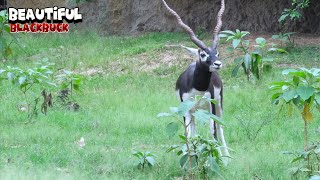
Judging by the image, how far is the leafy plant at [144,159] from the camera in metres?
7.70

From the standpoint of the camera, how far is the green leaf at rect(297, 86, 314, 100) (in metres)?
6.65

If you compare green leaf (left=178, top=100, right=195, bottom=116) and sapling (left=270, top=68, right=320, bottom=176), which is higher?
sapling (left=270, top=68, right=320, bottom=176)

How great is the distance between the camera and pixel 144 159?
7711 millimetres

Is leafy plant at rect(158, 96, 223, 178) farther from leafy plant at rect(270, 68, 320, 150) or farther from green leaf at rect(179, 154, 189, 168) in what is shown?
leafy plant at rect(270, 68, 320, 150)

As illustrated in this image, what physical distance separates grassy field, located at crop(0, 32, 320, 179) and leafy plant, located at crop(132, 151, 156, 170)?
0.09 meters

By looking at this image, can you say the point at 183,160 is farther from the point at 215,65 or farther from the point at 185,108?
the point at 215,65

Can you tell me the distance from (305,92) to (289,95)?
17cm

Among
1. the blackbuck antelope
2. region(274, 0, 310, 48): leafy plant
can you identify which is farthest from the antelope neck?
region(274, 0, 310, 48): leafy plant

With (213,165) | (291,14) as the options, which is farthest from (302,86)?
(291,14)

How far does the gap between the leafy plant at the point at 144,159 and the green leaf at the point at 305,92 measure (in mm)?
1907

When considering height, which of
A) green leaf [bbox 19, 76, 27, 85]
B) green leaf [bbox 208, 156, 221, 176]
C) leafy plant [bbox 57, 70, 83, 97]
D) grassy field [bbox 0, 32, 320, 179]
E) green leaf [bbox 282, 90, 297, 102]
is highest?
green leaf [bbox 282, 90, 297, 102]

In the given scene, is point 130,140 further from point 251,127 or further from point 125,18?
point 125,18

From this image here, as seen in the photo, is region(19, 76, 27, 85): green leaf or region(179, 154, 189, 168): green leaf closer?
region(179, 154, 189, 168): green leaf

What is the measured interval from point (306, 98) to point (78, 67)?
10215mm
